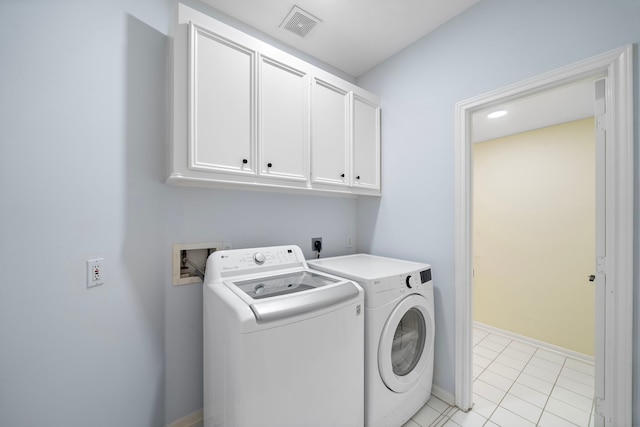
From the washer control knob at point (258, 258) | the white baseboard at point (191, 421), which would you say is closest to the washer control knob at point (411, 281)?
the washer control knob at point (258, 258)

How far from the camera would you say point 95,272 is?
1.15 meters

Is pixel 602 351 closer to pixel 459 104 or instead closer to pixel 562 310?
pixel 459 104

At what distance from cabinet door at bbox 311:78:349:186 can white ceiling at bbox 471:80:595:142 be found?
964mm

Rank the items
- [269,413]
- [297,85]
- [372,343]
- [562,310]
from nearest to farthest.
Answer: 1. [269,413]
2. [372,343]
3. [297,85]
4. [562,310]

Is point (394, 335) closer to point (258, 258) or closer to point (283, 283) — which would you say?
point (283, 283)

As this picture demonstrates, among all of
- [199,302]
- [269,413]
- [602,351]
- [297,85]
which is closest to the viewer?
[269,413]

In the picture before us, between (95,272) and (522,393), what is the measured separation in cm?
285

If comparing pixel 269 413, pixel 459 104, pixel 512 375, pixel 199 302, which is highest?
pixel 459 104

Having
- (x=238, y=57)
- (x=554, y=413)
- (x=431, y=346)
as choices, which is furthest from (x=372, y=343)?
(x=238, y=57)

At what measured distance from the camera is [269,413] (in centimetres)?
94

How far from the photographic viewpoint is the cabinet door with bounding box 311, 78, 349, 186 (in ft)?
5.66

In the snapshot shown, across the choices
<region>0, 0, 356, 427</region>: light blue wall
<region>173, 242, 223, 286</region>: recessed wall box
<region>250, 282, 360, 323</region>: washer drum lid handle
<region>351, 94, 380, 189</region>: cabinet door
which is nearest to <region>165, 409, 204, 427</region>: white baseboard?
<region>0, 0, 356, 427</region>: light blue wall

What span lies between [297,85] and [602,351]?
85.9 inches

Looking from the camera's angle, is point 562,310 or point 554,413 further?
point 562,310
